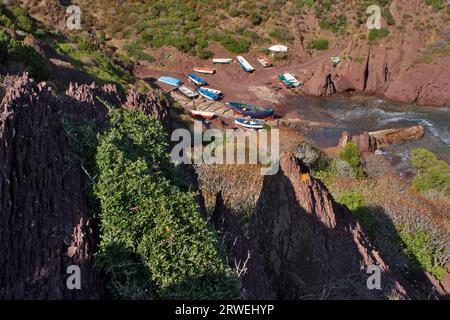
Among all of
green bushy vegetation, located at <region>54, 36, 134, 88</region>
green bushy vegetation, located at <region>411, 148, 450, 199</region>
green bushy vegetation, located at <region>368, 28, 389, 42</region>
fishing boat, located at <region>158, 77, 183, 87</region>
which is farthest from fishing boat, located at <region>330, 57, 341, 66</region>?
green bushy vegetation, located at <region>54, 36, 134, 88</region>

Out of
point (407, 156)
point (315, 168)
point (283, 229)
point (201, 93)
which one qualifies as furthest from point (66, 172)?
point (201, 93)

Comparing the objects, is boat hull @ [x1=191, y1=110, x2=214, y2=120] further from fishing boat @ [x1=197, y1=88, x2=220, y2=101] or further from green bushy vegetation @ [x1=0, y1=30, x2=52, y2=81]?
green bushy vegetation @ [x1=0, y1=30, x2=52, y2=81]

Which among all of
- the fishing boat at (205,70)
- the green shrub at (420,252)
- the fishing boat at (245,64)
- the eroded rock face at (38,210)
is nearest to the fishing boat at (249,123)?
the fishing boat at (205,70)

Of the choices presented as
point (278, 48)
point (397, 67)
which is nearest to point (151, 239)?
point (397, 67)

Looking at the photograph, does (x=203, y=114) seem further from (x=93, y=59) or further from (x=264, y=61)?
(x=264, y=61)

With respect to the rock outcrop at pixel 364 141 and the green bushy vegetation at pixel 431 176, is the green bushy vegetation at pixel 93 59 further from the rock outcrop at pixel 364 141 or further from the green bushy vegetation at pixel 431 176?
the green bushy vegetation at pixel 431 176
